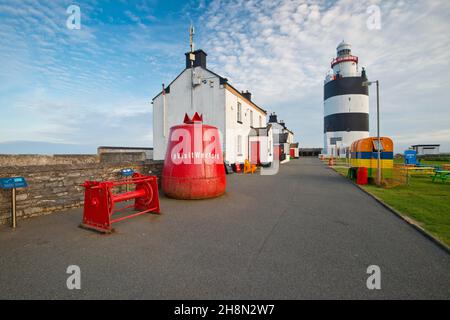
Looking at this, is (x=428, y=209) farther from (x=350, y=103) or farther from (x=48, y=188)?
(x=350, y=103)

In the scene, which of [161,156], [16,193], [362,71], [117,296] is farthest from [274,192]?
[362,71]

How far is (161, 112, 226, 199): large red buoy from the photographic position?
24.8ft

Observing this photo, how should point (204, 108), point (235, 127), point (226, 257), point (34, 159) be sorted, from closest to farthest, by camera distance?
1. point (226, 257)
2. point (34, 159)
3. point (204, 108)
4. point (235, 127)

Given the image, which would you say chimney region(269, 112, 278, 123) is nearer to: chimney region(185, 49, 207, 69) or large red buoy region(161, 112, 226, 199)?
chimney region(185, 49, 207, 69)

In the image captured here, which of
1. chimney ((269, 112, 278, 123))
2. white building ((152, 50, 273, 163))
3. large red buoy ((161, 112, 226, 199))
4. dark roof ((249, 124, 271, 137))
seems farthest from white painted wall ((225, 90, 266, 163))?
chimney ((269, 112, 278, 123))

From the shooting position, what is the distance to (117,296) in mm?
2586

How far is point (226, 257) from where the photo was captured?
139 inches

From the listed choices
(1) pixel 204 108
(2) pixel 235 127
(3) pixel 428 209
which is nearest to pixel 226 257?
A: (3) pixel 428 209

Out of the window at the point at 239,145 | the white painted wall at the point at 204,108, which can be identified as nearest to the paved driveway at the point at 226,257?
the white painted wall at the point at 204,108

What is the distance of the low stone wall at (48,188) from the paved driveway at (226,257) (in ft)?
1.32

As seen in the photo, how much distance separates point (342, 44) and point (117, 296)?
5070cm

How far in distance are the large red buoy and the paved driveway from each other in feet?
5.61

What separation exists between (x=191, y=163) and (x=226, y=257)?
174 inches
